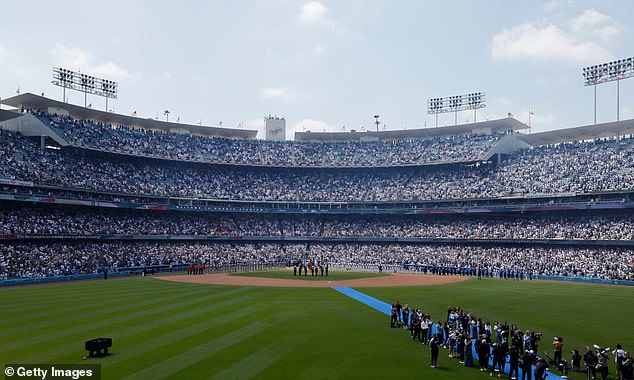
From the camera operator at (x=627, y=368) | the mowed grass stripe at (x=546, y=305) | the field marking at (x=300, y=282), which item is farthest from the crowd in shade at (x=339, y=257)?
the camera operator at (x=627, y=368)

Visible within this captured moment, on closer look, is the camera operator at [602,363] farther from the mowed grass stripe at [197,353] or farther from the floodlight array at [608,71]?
the floodlight array at [608,71]

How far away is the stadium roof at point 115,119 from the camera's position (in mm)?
68400

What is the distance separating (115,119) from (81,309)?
5666cm

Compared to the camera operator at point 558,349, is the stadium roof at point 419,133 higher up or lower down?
higher up

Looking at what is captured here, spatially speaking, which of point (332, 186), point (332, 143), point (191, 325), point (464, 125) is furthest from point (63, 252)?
point (464, 125)

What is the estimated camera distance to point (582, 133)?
7862 centimetres

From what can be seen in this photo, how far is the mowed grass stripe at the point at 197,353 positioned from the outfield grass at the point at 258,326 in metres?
0.04

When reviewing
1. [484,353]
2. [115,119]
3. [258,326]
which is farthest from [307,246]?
[484,353]

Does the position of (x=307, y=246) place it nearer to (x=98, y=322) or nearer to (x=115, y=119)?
(x=115, y=119)

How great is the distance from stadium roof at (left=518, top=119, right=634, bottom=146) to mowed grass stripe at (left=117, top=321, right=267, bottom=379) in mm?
68742

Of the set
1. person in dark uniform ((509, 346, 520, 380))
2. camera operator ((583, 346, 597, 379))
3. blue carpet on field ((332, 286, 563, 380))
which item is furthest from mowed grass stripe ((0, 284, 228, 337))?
camera operator ((583, 346, 597, 379))

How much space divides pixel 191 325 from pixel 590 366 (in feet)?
61.2

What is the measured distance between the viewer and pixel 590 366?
17.5 meters

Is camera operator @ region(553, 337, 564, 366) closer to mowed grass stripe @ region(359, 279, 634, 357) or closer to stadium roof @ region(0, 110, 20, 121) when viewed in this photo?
mowed grass stripe @ region(359, 279, 634, 357)
